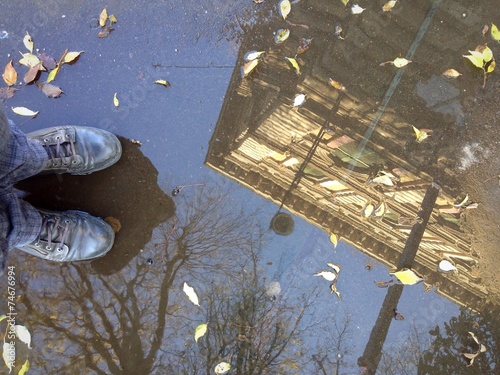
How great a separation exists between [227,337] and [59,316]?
1.17 m

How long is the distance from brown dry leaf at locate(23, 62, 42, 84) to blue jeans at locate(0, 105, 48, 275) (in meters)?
0.66

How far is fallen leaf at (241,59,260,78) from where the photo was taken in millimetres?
2898

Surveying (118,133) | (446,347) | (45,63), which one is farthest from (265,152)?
(446,347)

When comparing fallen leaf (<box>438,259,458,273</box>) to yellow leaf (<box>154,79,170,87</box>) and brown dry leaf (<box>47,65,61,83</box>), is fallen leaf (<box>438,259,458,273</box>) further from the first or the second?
brown dry leaf (<box>47,65,61,83</box>)

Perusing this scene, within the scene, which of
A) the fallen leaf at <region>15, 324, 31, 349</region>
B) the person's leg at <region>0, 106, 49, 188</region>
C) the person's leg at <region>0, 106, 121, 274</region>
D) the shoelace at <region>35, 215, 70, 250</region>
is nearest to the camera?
the person's leg at <region>0, 106, 49, 188</region>

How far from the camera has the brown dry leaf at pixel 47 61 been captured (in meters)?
2.87

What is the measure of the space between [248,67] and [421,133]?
1.29m

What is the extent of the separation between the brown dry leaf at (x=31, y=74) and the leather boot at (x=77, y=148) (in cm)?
42

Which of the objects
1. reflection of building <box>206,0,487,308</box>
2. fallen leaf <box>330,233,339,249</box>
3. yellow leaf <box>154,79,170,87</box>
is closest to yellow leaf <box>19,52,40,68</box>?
yellow leaf <box>154,79,170,87</box>

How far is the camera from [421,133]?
2.88 m

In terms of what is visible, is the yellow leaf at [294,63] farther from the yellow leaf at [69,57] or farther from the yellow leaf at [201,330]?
the yellow leaf at [201,330]

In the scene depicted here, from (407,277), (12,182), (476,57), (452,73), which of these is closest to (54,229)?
(12,182)

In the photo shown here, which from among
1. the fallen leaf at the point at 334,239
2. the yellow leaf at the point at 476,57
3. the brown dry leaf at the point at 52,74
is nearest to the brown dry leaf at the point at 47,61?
the brown dry leaf at the point at 52,74

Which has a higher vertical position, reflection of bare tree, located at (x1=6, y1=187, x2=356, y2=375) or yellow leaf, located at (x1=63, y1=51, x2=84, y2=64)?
yellow leaf, located at (x1=63, y1=51, x2=84, y2=64)
